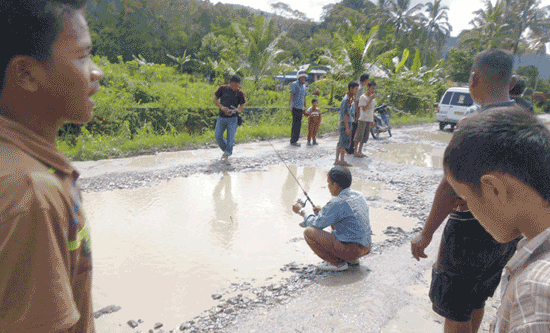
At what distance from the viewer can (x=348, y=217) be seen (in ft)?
11.1

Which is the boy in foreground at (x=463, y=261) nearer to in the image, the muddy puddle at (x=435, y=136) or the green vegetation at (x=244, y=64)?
the green vegetation at (x=244, y=64)

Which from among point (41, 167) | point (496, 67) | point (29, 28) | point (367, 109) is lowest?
point (367, 109)

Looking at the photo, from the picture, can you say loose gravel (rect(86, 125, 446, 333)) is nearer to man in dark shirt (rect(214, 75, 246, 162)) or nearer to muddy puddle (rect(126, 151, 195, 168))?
man in dark shirt (rect(214, 75, 246, 162))

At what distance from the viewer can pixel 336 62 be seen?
16.1 metres

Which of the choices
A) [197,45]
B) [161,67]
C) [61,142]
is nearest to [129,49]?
[197,45]

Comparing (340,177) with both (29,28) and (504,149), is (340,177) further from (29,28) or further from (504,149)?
(29,28)

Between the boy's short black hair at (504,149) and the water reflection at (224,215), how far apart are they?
3.25m

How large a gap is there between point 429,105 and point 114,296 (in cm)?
1936

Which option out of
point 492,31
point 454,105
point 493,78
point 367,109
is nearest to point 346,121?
point 367,109

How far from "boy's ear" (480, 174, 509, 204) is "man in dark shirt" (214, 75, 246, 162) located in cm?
656

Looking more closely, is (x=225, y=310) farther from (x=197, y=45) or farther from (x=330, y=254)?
(x=197, y=45)

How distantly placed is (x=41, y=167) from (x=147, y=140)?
829 cm

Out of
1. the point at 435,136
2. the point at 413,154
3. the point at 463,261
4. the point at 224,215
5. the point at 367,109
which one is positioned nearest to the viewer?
the point at 463,261

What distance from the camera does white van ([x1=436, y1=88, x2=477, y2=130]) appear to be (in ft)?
46.6
